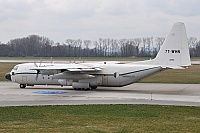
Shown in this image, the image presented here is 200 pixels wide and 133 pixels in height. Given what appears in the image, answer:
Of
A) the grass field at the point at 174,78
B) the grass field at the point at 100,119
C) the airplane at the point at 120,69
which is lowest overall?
the grass field at the point at 174,78

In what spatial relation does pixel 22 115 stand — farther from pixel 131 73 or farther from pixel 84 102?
pixel 131 73

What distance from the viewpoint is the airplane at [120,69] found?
33438mm

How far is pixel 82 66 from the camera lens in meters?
35.7

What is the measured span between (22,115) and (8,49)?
159m

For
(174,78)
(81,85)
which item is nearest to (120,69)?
(81,85)

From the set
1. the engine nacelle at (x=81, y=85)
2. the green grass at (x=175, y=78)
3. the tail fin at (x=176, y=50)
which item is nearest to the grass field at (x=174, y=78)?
the green grass at (x=175, y=78)

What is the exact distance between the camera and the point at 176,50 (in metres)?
33.5

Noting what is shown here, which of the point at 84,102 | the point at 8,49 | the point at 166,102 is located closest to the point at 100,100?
the point at 84,102

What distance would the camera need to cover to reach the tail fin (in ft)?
109

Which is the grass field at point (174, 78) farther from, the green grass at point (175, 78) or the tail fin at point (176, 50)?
the tail fin at point (176, 50)

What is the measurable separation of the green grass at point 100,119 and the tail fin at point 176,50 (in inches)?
394

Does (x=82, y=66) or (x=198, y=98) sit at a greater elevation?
(x=82, y=66)

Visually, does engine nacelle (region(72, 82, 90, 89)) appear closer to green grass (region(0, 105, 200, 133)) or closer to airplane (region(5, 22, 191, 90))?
airplane (region(5, 22, 191, 90))

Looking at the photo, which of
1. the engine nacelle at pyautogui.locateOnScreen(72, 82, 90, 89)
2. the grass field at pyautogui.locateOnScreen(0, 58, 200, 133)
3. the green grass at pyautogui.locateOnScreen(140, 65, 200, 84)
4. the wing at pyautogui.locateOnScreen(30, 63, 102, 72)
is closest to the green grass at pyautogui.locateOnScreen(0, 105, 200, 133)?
the grass field at pyautogui.locateOnScreen(0, 58, 200, 133)
